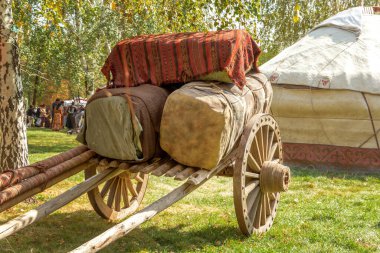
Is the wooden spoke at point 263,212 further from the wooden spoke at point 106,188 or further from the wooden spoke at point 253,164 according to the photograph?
the wooden spoke at point 106,188

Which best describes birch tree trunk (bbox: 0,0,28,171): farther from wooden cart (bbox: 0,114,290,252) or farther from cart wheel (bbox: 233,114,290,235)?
cart wheel (bbox: 233,114,290,235)

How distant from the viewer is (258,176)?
14.7 ft

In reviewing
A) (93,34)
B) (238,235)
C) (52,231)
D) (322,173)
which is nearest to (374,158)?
(322,173)

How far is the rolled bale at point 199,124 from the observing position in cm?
368

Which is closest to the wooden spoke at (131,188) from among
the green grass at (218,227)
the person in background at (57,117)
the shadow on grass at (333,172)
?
the green grass at (218,227)

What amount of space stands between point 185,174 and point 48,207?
1073mm

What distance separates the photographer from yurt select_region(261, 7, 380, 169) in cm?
838

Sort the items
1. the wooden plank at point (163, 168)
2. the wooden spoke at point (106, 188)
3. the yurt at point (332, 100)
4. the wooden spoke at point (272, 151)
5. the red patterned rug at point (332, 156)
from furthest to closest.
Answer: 1. the red patterned rug at point (332, 156)
2. the yurt at point (332, 100)
3. the wooden spoke at point (106, 188)
4. the wooden spoke at point (272, 151)
5. the wooden plank at point (163, 168)

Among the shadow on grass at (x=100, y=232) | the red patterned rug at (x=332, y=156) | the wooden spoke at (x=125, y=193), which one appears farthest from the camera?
the red patterned rug at (x=332, y=156)

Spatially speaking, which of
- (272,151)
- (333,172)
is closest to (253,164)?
(272,151)

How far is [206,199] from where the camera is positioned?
6145mm

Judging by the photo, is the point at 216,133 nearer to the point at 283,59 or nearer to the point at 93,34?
the point at 283,59

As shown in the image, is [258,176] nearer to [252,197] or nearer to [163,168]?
[252,197]

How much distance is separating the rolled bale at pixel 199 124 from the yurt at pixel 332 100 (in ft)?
16.7
